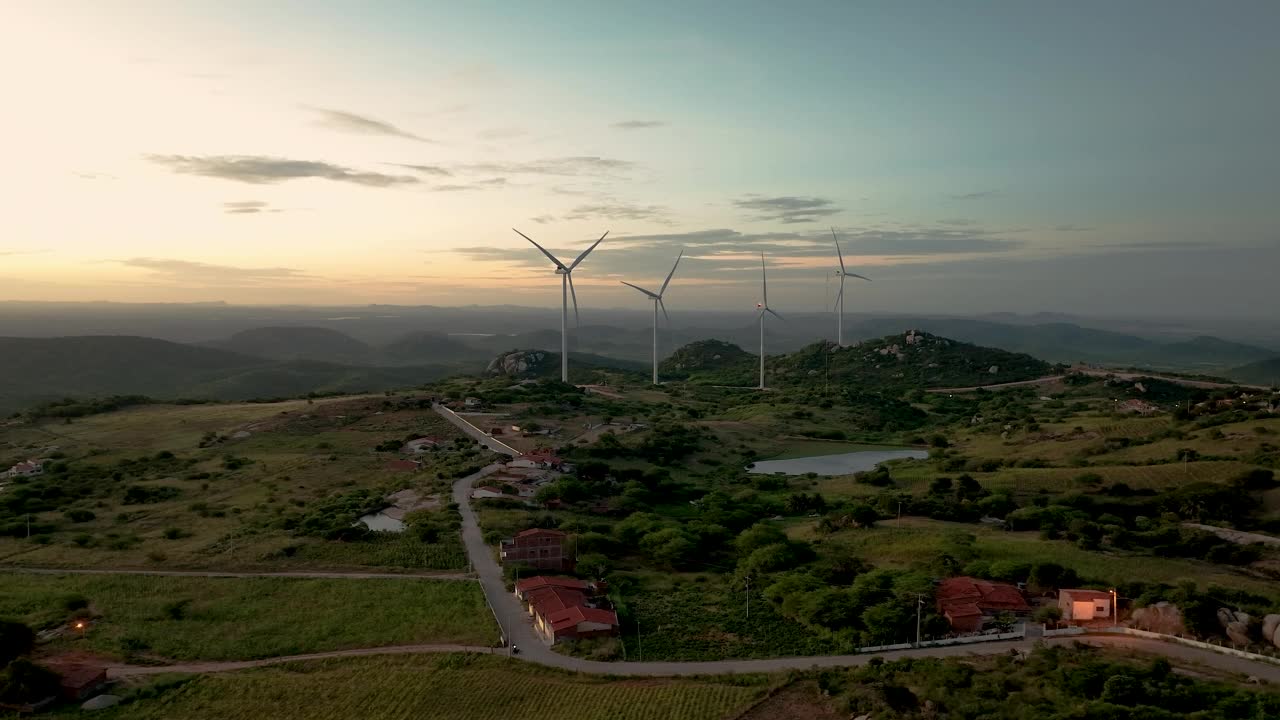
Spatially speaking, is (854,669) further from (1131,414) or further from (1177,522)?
(1131,414)

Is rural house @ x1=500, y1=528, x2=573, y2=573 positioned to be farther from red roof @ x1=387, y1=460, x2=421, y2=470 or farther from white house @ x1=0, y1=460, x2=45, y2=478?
white house @ x1=0, y1=460, x2=45, y2=478

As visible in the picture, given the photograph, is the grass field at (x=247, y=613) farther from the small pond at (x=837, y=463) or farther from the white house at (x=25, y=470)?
the small pond at (x=837, y=463)

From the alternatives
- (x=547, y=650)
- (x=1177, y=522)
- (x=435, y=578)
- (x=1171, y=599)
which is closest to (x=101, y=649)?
(x=435, y=578)

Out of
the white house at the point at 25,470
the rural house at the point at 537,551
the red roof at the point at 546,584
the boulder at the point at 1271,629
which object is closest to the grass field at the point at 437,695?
the red roof at the point at 546,584

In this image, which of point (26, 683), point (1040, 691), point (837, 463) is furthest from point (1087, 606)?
point (837, 463)

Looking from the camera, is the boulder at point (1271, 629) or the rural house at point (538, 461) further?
the rural house at point (538, 461)
